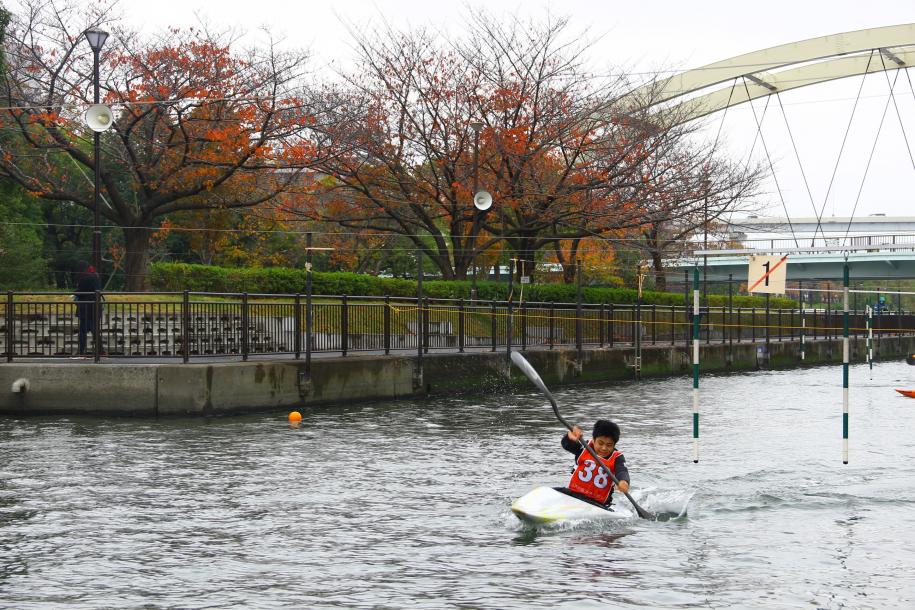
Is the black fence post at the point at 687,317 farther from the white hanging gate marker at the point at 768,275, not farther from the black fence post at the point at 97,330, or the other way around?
the white hanging gate marker at the point at 768,275

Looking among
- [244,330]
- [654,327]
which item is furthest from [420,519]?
[654,327]

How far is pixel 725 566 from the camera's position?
10180mm

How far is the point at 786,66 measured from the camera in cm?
4934

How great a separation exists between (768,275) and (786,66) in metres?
36.6

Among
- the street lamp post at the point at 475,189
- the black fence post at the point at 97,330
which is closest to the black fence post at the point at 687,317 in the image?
the street lamp post at the point at 475,189

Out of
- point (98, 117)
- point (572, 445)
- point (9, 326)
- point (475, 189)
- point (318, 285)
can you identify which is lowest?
point (572, 445)

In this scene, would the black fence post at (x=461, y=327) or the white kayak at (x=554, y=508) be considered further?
the black fence post at (x=461, y=327)

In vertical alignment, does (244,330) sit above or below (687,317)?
below

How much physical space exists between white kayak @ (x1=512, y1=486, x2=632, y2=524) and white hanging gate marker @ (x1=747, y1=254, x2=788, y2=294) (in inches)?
195

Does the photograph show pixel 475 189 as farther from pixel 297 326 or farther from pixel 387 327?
pixel 297 326

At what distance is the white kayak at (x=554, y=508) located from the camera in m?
11.5

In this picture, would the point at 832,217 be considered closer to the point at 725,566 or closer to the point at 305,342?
the point at 305,342

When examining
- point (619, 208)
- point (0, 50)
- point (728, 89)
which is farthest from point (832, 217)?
point (0, 50)

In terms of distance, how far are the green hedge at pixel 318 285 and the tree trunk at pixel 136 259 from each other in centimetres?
47
